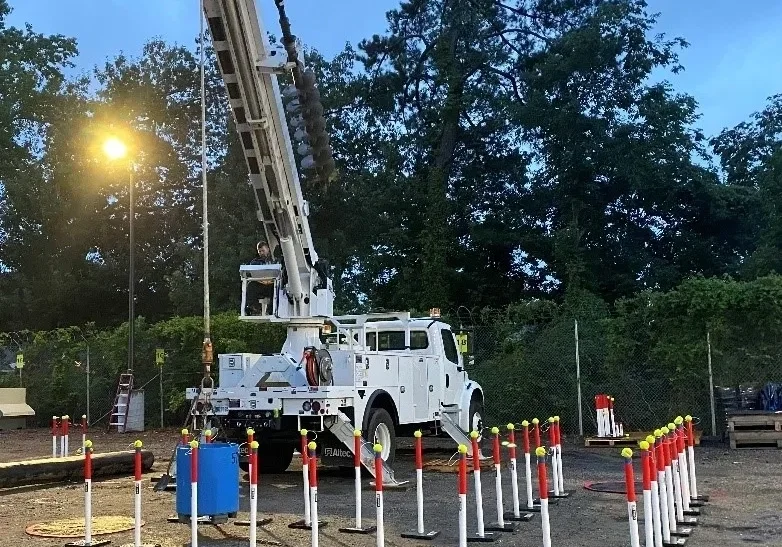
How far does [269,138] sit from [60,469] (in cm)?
593

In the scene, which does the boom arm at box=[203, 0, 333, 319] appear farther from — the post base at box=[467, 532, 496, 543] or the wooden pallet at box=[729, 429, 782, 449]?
the wooden pallet at box=[729, 429, 782, 449]

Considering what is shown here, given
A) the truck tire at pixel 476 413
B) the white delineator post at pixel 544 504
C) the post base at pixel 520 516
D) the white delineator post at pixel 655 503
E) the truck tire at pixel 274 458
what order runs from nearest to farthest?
the white delineator post at pixel 544 504 → the white delineator post at pixel 655 503 → the post base at pixel 520 516 → the truck tire at pixel 274 458 → the truck tire at pixel 476 413

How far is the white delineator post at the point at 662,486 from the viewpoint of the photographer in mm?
7673

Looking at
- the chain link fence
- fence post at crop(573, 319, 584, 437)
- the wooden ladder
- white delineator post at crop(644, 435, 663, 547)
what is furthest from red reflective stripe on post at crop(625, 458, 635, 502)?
the wooden ladder

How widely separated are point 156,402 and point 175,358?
137 cm

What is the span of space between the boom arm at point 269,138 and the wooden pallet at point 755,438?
8.35m

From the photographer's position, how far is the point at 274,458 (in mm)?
14430

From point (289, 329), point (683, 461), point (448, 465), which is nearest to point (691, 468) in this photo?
point (683, 461)

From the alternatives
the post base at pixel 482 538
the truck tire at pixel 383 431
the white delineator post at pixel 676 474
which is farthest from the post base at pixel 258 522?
the white delineator post at pixel 676 474

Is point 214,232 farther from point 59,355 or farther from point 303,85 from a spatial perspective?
point 303,85

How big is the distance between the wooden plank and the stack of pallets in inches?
425

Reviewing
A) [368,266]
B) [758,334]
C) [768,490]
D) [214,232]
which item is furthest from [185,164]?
[768,490]

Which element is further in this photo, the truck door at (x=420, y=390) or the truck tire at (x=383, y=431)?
the truck door at (x=420, y=390)

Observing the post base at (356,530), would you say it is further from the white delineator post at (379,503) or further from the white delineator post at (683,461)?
the white delineator post at (683,461)
